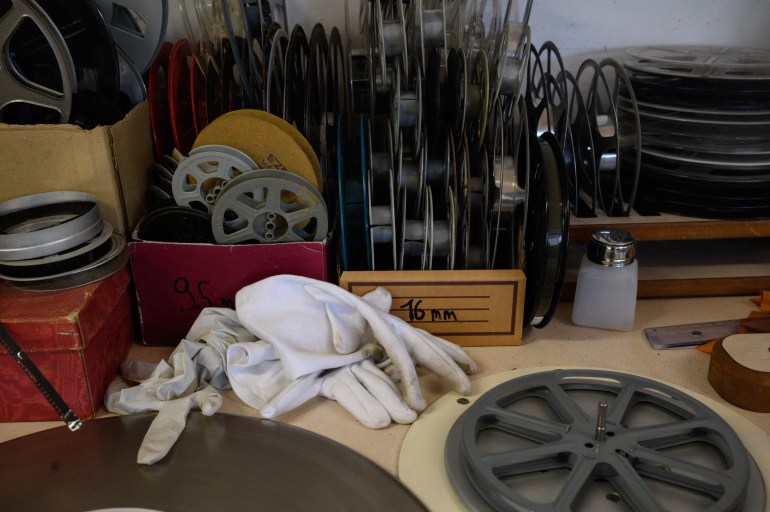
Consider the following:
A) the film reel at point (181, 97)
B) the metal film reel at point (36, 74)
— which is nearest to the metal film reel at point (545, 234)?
the film reel at point (181, 97)

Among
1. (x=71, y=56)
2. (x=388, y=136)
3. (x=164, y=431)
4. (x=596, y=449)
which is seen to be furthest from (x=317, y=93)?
(x=596, y=449)

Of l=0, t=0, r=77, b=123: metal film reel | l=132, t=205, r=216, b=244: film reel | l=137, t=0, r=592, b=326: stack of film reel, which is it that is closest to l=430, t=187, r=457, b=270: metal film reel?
l=137, t=0, r=592, b=326: stack of film reel

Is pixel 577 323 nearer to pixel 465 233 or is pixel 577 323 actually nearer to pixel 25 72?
pixel 465 233

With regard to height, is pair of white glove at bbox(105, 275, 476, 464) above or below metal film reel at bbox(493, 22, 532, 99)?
below

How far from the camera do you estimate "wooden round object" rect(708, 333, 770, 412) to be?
2.80 ft

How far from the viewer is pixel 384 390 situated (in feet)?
2.86

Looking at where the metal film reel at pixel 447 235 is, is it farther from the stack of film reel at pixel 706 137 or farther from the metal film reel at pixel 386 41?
the stack of film reel at pixel 706 137

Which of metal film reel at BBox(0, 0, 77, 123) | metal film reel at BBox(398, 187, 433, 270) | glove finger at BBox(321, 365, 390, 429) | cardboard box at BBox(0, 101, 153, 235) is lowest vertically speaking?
glove finger at BBox(321, 365, 390, 429)

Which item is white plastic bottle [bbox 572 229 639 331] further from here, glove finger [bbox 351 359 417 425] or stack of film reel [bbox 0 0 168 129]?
stack of film reel [bbox 0 0 168 129]

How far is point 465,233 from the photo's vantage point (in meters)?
1.00

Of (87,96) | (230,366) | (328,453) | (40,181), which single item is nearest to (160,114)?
(87,96)

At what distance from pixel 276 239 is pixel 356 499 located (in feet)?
1.27

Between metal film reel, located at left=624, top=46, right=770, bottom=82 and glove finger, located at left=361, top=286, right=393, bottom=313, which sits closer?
glove finger, located at left=361, top=286, right=393, bottom=313

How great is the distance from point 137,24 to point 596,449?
0.89 meters
